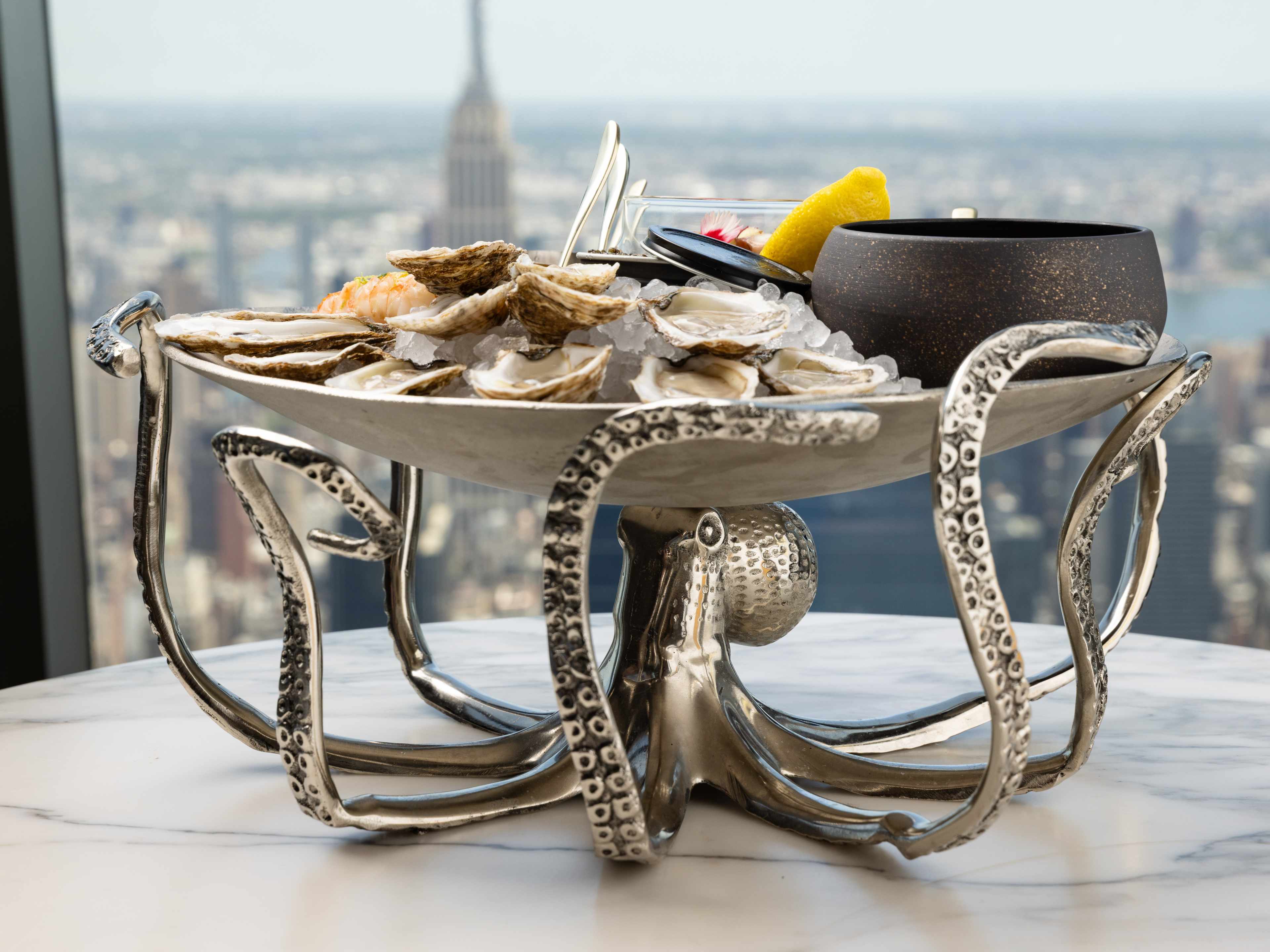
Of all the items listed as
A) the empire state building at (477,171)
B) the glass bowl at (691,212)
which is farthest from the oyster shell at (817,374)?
the empire state building at (477,171)

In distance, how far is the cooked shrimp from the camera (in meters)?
0.65

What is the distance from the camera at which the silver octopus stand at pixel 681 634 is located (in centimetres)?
46

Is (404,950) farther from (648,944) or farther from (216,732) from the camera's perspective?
(216,732)

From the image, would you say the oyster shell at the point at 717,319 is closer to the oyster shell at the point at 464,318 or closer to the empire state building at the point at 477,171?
the oyster shell at the point at 464,318

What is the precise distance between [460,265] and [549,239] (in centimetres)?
109

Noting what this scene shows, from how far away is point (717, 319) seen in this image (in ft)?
1.81

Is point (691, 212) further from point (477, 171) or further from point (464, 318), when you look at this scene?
point (477, 171)

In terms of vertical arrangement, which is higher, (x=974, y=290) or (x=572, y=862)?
(x=974, y=290)

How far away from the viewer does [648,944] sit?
0.50 metres

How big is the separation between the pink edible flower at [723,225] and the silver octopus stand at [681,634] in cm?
18

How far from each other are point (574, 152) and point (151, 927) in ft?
4.93

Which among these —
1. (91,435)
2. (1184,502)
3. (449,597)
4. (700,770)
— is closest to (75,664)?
(91,435)

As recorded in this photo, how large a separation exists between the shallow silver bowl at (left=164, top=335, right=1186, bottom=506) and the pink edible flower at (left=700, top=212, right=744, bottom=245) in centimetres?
25

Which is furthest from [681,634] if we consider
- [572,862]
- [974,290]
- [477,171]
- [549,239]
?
[477,171]
